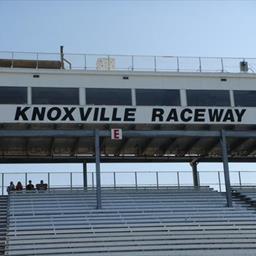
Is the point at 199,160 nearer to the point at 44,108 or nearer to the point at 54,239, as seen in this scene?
the point at 44,108

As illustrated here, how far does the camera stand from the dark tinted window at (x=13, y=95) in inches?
922

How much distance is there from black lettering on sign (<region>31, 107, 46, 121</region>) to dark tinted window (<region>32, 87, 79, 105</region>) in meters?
0.30

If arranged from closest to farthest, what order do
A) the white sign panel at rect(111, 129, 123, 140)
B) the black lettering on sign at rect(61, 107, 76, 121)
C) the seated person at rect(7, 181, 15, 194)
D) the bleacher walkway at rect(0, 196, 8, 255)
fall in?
1. the bleacher walkway at rect(0, 196, 8, 255)
2. the black lettering on sign at rect(61, 107, 76, 121)
3. the white sign panel at rect(111, 129, 123, 140)
4. the seated person at rect(7, 181, 15, 194)

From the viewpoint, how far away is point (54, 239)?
19797 mm

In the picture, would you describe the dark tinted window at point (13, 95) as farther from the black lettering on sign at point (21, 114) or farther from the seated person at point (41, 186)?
the seated person at point (41, 186)

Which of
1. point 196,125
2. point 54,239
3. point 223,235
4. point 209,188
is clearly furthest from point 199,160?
point 54,239

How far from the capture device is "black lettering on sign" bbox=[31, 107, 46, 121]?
2338 cm

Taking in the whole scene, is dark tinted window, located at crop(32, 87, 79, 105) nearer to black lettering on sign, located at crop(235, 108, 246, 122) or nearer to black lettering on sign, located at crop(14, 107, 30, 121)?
black lettering on sign, located at crop(14, 107, 30, 121)

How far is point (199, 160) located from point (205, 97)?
449cm

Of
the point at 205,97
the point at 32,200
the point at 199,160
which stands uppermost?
the point at 205,97

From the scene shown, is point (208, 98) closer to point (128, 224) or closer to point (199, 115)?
point (199, 115)

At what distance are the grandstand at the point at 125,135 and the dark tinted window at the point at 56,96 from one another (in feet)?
0.12

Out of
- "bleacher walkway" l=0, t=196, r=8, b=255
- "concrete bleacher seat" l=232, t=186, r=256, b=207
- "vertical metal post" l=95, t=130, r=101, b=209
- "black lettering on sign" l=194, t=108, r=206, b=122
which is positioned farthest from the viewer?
"concrete bleacher seat" l=232, t=186, r=256, b=207

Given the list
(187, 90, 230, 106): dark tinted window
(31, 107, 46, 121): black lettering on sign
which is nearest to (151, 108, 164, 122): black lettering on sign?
(187, 90, 230, 106): dark tinted window
